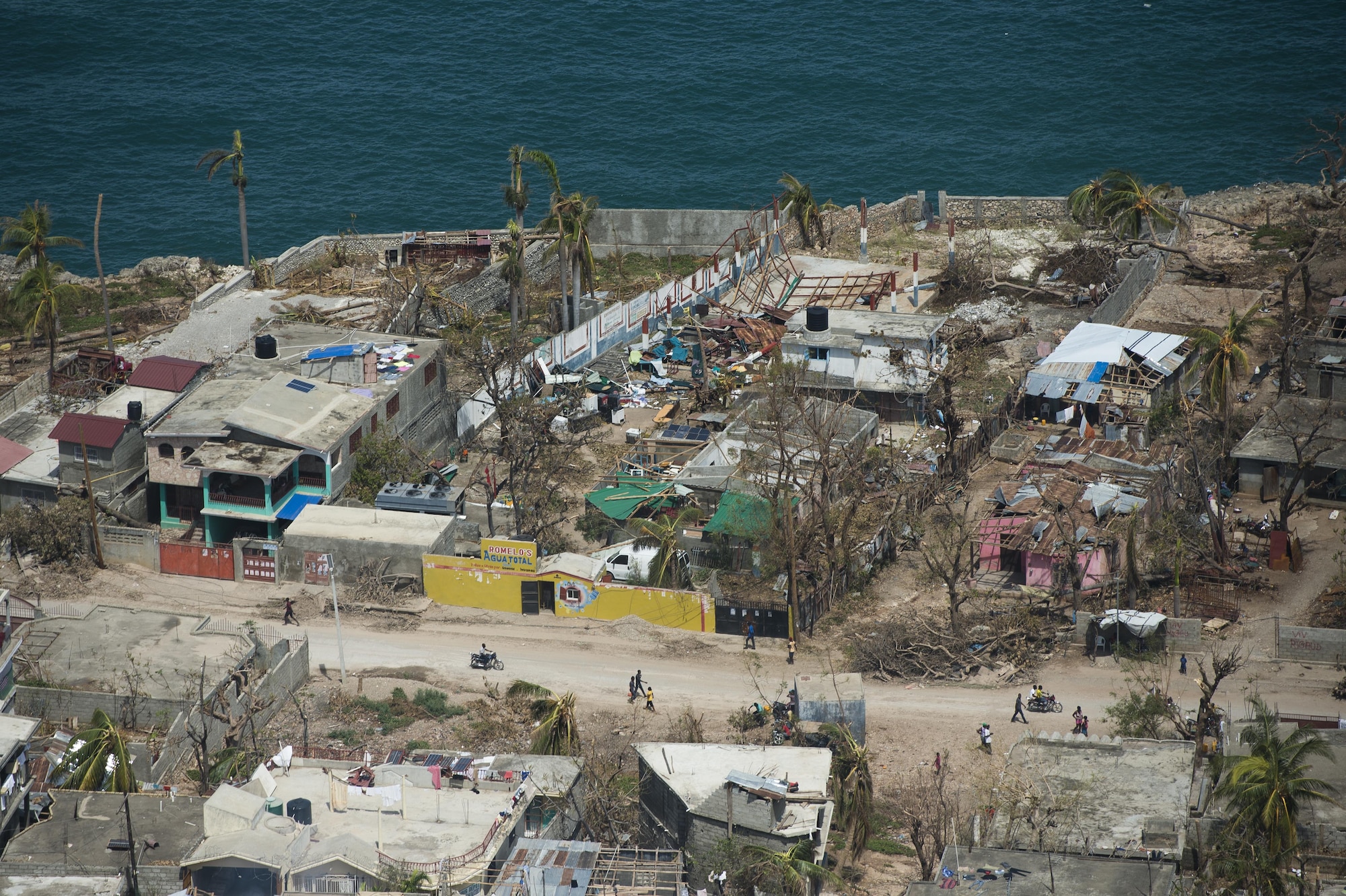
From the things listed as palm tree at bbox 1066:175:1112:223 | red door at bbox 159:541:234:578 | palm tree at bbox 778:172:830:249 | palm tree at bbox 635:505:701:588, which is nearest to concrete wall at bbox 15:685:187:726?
red door at bbox 159:541:234:578

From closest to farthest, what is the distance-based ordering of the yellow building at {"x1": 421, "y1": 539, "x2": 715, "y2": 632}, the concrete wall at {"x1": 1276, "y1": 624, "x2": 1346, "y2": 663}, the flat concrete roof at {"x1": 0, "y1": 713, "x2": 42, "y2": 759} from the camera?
the flat concrete roof at {"x1": 0, "y1": 713, "x2": 42, "y2": 759} < the concrete wall at {"x1": 1276, "y1": 624, "x2": 1346, "y2": 663} < the yellow building at {"x1": 421, "y1": 539, "x2": 715, "y2": 632}

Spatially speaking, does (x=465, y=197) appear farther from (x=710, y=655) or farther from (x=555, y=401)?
(x=710, y=655)

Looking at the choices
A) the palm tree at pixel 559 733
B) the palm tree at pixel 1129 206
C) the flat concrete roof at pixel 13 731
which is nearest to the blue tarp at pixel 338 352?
the palm tree at pixel 559 733

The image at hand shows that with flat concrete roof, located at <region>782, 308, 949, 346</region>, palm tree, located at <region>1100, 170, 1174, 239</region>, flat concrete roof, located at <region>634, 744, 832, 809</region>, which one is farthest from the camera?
palm tree, located at <region>1100, 170, 1174, 239</region>

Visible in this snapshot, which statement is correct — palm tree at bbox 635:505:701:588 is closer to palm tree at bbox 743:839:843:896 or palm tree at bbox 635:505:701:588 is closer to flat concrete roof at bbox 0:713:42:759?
palm tree at bbox 743:839:843:896

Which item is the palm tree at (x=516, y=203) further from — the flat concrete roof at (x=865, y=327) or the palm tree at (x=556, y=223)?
the flat concrete roof at (x=865, y=327)

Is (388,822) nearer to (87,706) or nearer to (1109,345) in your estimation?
(87,706)

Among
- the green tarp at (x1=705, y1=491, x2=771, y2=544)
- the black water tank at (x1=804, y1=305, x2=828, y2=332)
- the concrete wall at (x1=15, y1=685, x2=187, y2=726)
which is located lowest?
the concrete wall at (x1=15, y1=685, x2=187, y2=726)
